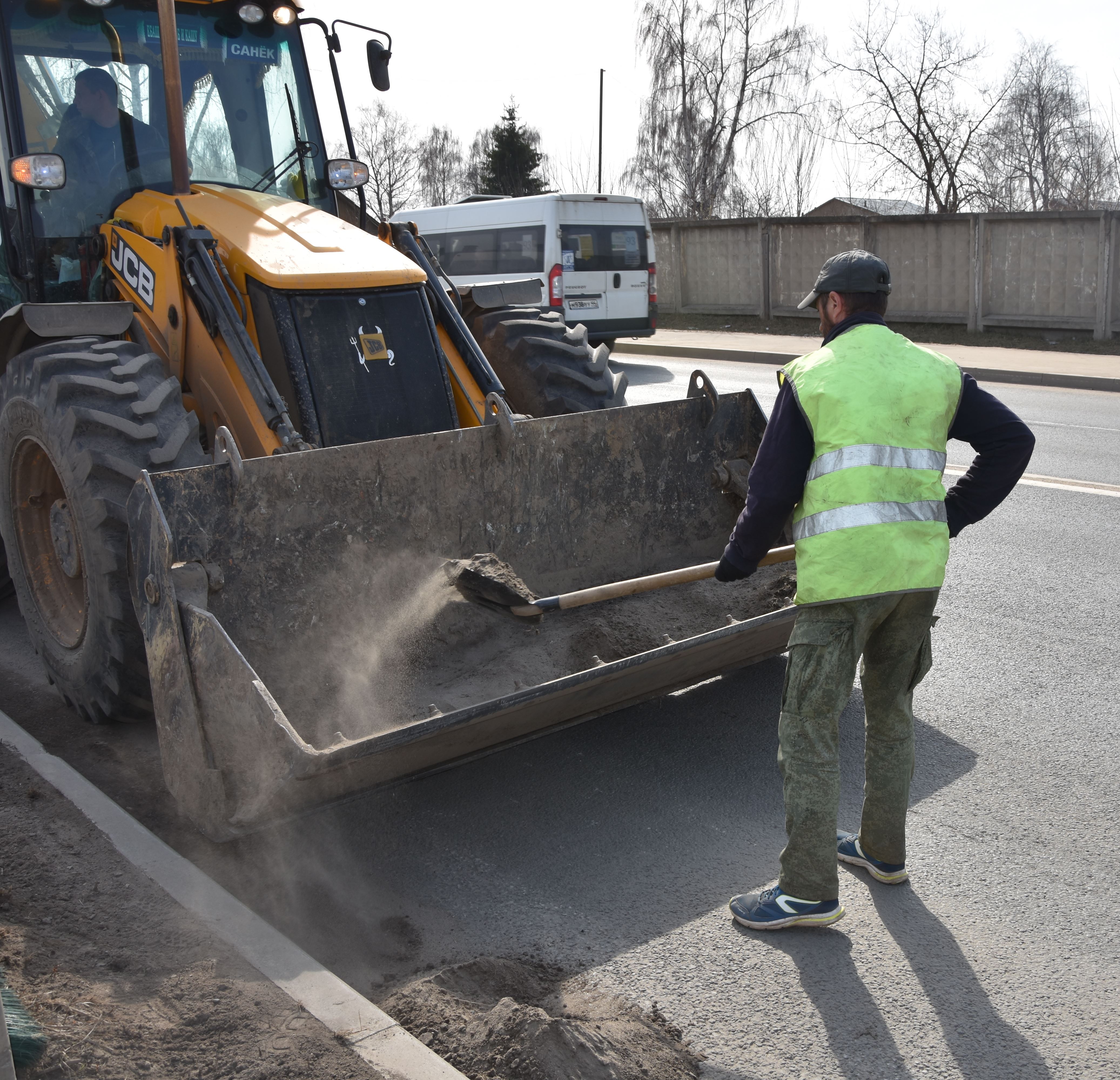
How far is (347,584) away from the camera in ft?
14.8

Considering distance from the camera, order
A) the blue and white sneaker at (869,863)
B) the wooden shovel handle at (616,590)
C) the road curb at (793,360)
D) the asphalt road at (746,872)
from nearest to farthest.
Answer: the asphalt road at (746,872) → the blue and white sneaker at (869,863) → the wooden shovel handle at (616,590) → the road curb at (793,360)

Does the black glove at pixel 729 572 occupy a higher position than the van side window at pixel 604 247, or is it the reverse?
the van side window at pixel 604 247

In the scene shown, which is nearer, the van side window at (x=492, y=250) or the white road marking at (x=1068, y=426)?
the white road marking at (x=1068, y=426)

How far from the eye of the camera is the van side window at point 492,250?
54.2 ft

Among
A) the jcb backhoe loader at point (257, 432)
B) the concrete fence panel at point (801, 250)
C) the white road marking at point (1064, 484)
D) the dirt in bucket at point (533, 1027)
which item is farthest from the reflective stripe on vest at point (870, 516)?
the concrete fence panel at point (801, 250)

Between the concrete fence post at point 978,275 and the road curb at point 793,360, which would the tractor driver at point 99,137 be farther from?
the concrete fence post at point 978,275

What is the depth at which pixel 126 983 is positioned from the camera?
3064mm

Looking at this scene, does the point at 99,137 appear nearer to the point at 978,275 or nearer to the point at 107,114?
the point at 107,114

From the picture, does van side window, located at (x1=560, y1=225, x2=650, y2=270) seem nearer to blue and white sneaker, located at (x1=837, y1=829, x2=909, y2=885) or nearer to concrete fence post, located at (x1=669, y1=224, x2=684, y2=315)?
concrete fence post, located at (x1=669, y1=224, x2=684, y2=315)

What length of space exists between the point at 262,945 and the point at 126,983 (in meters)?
0.35

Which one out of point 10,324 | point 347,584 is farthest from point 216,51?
point 347,584

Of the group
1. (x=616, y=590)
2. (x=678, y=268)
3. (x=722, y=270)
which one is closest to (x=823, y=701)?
(x=616, y=590)

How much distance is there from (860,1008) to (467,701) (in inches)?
69.0

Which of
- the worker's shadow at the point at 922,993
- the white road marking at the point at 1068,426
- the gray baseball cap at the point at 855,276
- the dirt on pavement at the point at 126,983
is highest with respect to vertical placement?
the gray baseball cap at the point at 855,276
